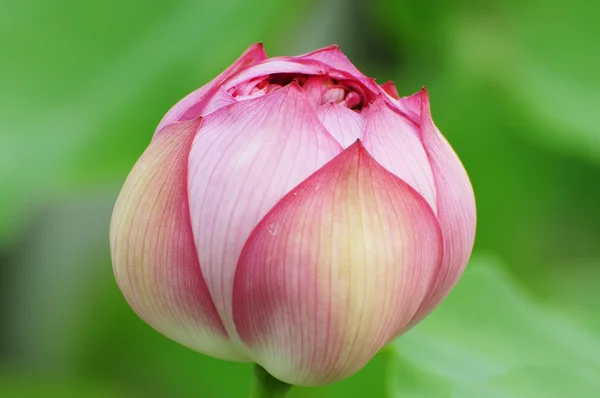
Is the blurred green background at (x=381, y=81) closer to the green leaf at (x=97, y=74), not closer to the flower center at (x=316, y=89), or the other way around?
the green leaf at (x=97, y=74)

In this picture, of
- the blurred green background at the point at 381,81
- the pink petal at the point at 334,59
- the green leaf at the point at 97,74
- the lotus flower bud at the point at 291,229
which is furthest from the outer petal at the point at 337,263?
the green leaf at the point at 97,74

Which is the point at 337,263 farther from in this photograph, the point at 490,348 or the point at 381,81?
the point at 381,81

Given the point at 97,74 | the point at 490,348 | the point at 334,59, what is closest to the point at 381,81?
the point at 97,74

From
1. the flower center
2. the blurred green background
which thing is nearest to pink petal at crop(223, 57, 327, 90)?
Result: the flower center

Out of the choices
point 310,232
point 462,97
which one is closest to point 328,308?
point 310,232

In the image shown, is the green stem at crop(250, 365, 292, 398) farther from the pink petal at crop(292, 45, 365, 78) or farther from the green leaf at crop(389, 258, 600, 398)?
the green leaf at crop(389, 258, 600, 398)
